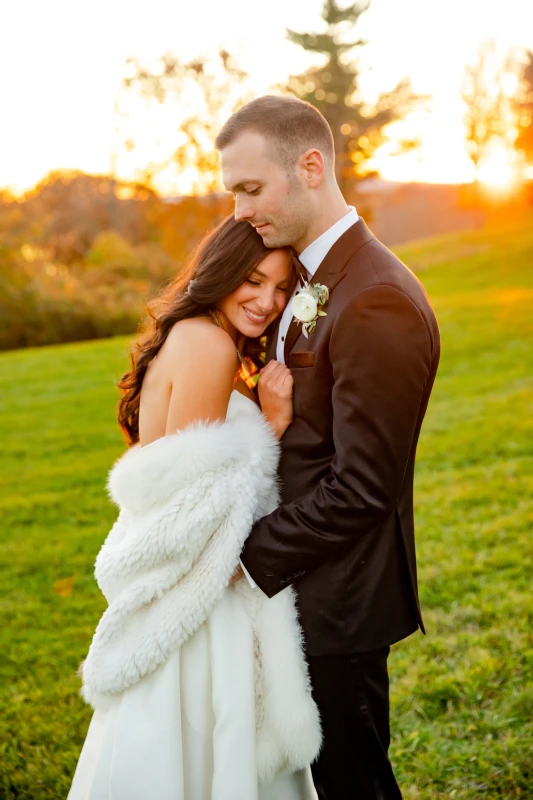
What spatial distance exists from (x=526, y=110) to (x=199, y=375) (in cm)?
3787

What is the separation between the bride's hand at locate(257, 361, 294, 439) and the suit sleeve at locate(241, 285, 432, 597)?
0.25 m

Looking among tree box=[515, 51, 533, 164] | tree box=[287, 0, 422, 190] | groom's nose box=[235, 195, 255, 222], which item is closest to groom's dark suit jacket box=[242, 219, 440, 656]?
groom's nose box=[235, 195, 255, 222]

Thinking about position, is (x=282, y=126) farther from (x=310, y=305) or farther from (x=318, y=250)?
(x=310, y=305)

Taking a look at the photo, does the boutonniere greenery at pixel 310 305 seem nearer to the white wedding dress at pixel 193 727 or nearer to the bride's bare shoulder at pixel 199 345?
the bride's bare shoulder at pixel 199 345

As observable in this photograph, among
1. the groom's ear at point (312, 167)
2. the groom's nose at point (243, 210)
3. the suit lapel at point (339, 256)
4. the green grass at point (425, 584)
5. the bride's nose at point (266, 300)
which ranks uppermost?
the groom's ear at point (312, 167)

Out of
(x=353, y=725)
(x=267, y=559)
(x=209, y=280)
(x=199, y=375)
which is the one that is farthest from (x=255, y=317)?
(x=353, y=725)

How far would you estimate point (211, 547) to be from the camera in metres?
2.41

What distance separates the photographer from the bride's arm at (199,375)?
2.53 metres

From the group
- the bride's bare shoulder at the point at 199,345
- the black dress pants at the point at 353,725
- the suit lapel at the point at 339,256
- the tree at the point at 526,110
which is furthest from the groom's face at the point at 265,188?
the tree at the point at 526,110

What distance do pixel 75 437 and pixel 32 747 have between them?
5.76m

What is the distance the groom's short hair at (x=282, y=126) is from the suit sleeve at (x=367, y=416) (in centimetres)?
59

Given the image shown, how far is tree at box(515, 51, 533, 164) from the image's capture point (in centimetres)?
3434

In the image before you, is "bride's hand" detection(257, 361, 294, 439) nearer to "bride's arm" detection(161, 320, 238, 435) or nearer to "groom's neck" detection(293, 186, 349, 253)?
"bride's arm" detection(161, 320, 238, 435)

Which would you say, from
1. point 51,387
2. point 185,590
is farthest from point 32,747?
point 51,387
